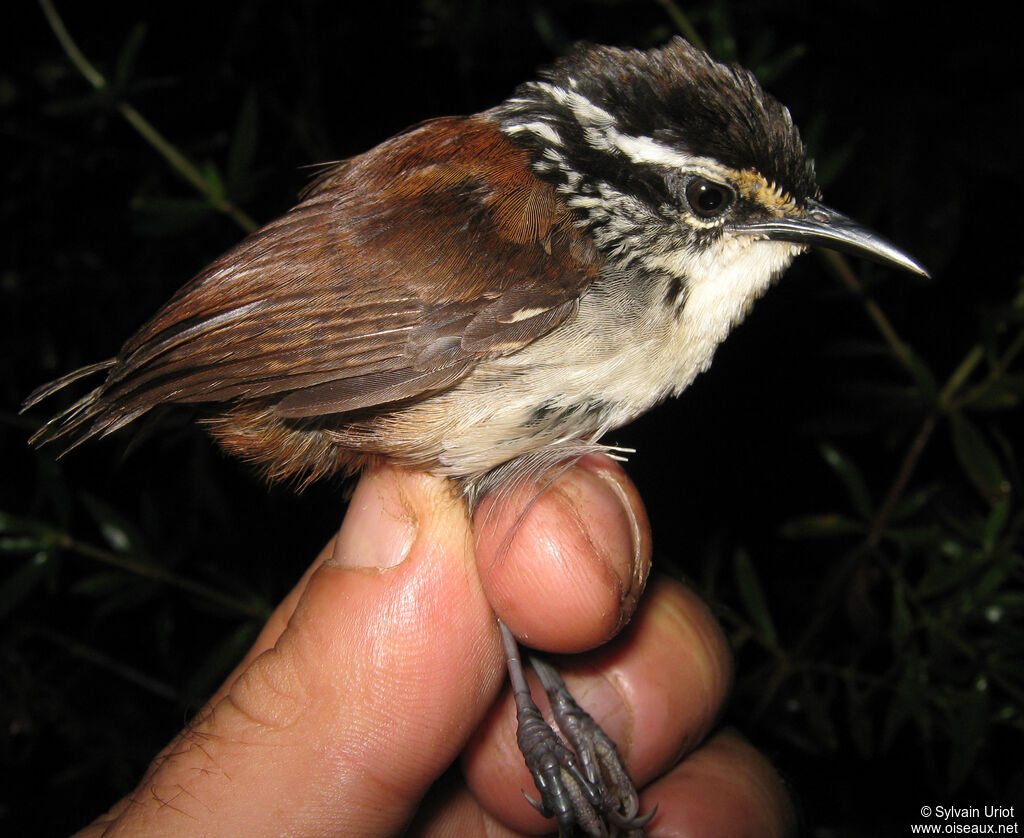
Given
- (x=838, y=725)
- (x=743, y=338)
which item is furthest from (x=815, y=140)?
(x=838, y=725)

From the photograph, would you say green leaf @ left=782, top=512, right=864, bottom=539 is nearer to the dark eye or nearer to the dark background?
the dark background

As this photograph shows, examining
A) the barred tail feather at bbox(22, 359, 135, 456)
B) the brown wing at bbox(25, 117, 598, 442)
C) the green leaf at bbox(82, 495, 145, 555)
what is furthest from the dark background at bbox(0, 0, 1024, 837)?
the brown wing at bbox(25, 117, 598, 442)

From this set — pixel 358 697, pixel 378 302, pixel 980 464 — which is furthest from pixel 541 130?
pixel 980 464

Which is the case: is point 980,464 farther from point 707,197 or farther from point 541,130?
point 541,130

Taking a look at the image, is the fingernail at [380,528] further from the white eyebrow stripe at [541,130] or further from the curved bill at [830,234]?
the curved bill at [830,234]

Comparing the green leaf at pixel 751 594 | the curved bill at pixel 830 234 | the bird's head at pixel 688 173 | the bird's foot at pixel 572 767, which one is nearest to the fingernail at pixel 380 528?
the bird's foot at pixel 572 767
